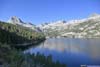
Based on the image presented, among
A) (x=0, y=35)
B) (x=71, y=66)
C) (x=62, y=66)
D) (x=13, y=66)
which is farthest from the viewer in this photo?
(x=0, y=35)

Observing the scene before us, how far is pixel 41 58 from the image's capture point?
166 ft

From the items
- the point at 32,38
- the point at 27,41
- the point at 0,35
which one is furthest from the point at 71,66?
the point at 32,38

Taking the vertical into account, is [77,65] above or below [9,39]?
below

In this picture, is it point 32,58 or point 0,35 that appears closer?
point 32,58

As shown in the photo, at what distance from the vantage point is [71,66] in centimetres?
6375

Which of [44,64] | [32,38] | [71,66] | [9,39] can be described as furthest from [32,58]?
[32,38]

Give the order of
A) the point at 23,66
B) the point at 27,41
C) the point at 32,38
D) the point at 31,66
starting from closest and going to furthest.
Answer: the point at 23,66 → the point at 31,66 → the point at 27,41 → the point at 32,38

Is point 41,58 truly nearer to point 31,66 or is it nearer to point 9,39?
point 31,66

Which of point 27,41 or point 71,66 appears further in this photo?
point 27,41

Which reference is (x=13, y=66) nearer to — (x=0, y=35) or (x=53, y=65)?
(x=53, y=65)

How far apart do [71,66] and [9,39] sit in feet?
238

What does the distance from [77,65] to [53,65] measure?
22.1 meters

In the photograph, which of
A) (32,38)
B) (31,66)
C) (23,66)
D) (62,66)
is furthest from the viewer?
(32,38)

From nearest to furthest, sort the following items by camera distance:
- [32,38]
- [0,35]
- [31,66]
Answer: [31,66] → [0,35] → [32,38]
